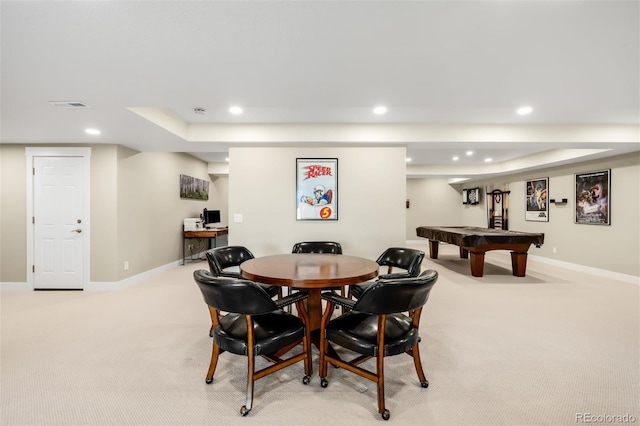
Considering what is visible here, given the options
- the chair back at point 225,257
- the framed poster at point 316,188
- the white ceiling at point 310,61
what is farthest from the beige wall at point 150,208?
the framed poster at point 316,188

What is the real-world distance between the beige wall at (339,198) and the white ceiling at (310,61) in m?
0.61

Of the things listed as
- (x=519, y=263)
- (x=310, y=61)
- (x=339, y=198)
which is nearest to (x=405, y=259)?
(x=339, y=198)

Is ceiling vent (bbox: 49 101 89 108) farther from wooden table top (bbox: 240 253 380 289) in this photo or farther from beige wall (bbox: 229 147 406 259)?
wooden table top (bbox: 240 253 380 289)

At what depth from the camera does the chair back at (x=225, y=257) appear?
288 centimetres

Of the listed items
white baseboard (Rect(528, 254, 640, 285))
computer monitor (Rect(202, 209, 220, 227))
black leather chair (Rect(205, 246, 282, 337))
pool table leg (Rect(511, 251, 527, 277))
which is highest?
computer monitor (Rect(202, 209, 220, 227))

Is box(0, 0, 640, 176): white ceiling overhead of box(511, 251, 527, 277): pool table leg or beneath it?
overhead

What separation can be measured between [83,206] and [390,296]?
16.3ft

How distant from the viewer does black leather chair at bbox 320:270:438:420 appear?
175 centimetres

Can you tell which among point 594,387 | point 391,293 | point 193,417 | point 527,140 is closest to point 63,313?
point 193,417

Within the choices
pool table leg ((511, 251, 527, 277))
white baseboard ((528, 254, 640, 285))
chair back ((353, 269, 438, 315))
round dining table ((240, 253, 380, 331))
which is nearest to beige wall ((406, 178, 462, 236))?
white baseboard ((528, 254, 640, 285))

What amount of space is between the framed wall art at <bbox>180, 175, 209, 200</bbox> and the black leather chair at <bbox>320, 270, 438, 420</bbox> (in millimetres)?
5555

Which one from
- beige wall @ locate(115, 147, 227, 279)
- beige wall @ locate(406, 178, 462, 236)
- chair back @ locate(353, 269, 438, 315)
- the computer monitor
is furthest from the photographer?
beige wall @ locate(406, 178, 462, 236)

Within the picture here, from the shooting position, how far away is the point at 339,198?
14.3ft

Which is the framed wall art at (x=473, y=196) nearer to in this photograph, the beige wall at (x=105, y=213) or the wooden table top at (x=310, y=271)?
the wooden table top at (x=310, y=271)
